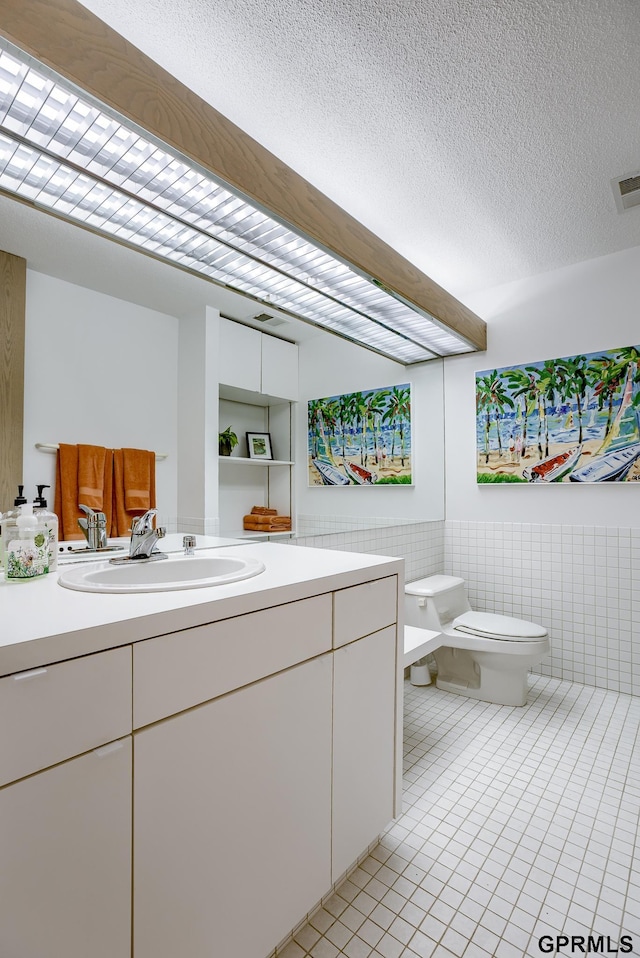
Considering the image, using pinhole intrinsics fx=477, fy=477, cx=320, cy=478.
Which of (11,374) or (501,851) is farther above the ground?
(11,374)

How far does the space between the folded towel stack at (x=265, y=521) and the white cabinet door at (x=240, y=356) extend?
0.51m

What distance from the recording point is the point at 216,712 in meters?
0.98

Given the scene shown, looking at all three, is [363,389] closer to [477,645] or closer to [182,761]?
[477,645]

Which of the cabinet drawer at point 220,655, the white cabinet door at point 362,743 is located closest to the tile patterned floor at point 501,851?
the white cabinet door at point 362,743

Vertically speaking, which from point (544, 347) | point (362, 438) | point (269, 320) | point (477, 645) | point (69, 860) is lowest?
point (477, 645)

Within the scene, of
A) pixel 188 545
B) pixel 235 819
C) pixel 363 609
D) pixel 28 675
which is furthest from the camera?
pixel 188 545

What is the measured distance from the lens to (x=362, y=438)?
271 cm

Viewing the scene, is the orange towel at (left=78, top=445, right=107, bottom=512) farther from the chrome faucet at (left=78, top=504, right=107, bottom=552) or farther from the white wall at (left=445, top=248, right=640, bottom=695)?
the white wall at (left=445, top=248, right=640, bottom=695)

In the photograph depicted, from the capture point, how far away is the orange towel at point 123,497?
1.51 metres

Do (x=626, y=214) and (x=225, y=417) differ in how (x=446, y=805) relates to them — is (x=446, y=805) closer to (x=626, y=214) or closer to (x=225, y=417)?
(x=225, y=417)

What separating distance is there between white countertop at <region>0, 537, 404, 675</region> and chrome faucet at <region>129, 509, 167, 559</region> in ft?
0.86

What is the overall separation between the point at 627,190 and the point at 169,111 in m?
1.95

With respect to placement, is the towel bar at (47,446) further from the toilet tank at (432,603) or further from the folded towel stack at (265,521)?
the toilet tank at (432,603)

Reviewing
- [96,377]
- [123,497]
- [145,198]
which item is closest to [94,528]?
[123,497]
